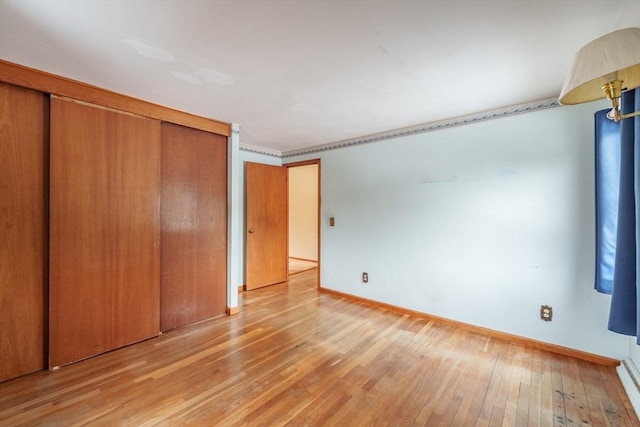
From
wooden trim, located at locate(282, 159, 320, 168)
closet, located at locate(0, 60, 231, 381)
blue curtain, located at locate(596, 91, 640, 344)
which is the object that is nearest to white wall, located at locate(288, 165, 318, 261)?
wooden trim, located at locate(282, 159, 320, 168)

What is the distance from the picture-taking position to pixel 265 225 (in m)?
4.36

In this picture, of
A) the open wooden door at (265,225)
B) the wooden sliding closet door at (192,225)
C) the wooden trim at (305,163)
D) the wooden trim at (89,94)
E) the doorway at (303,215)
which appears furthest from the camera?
the doorway at (303,215)

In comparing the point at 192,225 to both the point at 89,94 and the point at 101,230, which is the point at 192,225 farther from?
the point at 89,94

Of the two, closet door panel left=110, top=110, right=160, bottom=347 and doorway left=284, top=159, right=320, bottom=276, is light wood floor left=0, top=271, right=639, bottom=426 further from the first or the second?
doorway left=284, top=159, right=320, bottom=276

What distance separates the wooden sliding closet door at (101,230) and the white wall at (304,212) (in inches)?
163

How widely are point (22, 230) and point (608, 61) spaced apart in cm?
351

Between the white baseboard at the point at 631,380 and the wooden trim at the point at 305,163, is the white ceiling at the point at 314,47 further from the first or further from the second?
the white baseboard at the point at 631,380

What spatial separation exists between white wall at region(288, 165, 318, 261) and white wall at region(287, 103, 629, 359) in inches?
106

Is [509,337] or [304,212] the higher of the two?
[304,212]

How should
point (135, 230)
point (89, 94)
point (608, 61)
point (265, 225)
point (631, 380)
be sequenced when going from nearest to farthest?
point (608, 61)
point (631, 380)
point (89, 94)
point (135, 230)
point (265, 225)

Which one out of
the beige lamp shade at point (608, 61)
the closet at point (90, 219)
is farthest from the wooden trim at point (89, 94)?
the beige lamp shade at point (608, 61)

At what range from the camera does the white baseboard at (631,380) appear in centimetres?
171

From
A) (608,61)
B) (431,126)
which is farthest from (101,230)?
(431,126)

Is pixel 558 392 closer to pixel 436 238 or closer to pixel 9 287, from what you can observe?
pixel 436 238
